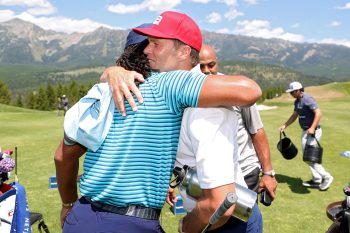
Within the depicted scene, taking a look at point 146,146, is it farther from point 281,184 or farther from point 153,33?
point 281,184

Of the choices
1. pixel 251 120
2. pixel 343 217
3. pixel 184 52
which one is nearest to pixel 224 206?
pixel 184 52

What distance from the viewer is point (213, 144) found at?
1974 millimetres

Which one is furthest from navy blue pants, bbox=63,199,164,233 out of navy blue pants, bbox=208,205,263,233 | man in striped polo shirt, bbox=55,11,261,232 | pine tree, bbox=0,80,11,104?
pine tree, bbox=0,80,11,104

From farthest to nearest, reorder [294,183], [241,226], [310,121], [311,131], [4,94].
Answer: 1. [4,94]
2. [294,183]
3. [310,121]
4. [311,131]
5. [241,226]

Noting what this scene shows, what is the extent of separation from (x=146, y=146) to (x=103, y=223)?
1.60ft

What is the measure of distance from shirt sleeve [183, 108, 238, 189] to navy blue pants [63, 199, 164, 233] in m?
0.39

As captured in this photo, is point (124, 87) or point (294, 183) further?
point (294, 183)

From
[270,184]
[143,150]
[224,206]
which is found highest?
[143,150]

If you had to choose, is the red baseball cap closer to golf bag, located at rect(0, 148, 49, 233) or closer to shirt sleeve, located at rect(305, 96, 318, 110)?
golf bag, located at rect(0, 148, 49, 233)

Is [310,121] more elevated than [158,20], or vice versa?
[158,20]

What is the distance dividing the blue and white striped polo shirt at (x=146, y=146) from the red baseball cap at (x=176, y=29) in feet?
1.06

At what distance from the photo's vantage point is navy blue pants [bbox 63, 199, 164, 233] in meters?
2.10

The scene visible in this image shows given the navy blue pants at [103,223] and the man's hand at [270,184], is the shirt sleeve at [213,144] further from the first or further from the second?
the man's hand at [270,184]

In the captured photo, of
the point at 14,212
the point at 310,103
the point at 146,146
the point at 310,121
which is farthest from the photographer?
the point at 310,121
